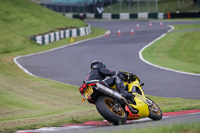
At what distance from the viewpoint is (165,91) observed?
16.7 m

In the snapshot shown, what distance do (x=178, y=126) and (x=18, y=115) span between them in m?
6.38

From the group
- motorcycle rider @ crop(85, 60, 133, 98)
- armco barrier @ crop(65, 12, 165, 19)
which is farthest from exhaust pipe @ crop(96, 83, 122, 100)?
armco barrier @ crop(65, 12, 165, 19)

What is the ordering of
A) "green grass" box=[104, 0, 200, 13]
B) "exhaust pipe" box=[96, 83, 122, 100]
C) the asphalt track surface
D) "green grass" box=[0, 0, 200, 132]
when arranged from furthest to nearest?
"green grass" box=[104, 0, 200, 13] → the asphalt track surface → "green grass" box=[0, 0, 200, 132] → "exhaust pipe" box=[96, 83, 122, 100]

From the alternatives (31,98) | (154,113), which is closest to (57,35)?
(31,98)

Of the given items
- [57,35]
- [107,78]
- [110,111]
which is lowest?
[57,35]

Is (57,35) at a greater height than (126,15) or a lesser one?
lesser

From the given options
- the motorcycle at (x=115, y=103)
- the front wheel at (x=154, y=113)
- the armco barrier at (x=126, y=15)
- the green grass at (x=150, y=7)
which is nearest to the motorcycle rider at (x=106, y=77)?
the motorcycle at (x=115, y=103)

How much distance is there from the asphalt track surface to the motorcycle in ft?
18.9

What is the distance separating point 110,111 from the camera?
29.5 ft

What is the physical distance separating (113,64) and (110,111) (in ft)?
52.8

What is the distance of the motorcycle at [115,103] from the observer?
9.05 metres

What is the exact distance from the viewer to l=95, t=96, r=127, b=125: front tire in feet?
29.4

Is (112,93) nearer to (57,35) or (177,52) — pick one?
(177,52)

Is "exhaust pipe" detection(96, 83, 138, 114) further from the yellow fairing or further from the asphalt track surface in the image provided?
the asphalt track surface
